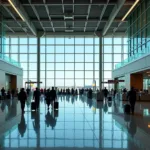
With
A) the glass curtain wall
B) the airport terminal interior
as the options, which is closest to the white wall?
the airport terminal interior

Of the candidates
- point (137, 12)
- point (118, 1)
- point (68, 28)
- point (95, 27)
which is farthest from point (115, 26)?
point (118, 1)

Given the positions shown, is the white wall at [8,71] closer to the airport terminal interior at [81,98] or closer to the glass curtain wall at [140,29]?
the airport terminal interior at [81,98]

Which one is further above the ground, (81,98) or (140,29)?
(140,29)

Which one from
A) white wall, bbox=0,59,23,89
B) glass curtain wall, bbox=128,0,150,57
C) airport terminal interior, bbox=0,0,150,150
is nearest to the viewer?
airport terminal interior, bbox=0,0,150,150

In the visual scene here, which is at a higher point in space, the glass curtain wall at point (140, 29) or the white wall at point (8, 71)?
the glass curtain wall at point (140, 29)

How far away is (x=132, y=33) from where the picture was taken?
36719mm

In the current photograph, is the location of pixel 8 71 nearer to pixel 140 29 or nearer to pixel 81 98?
pixel 81 98

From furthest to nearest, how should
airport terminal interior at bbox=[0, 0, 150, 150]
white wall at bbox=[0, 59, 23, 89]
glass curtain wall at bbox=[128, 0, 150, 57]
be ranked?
1. white wall at bbox=[0, 59, 23, 89]
2. glass curtain wall at bbox=[128, 0, 150, 57]
3. airport terminal interior at bbox=[0, 0, 150, 150]

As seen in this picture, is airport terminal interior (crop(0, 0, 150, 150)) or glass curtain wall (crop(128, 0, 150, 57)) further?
glass curtain wall (crop(128, 0, 150, 57))

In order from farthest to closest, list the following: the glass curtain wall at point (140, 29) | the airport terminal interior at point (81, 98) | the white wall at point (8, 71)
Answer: the white wall at point (8, 71), the glass curtain wall at point (140, 29), the airport terminal interior at point (81, 98)

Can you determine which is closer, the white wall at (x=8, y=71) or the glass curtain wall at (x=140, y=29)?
the glass curtain wall at (x=140, y=29)

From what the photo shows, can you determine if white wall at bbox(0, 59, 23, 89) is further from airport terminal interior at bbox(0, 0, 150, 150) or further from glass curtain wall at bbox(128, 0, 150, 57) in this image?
glass curtain wall at bbox(128, 0, 150, 57)

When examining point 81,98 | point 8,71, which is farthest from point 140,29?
point 8,71

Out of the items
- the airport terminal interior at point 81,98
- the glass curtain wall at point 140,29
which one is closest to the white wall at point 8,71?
the airport terminal interior at point 81,98
